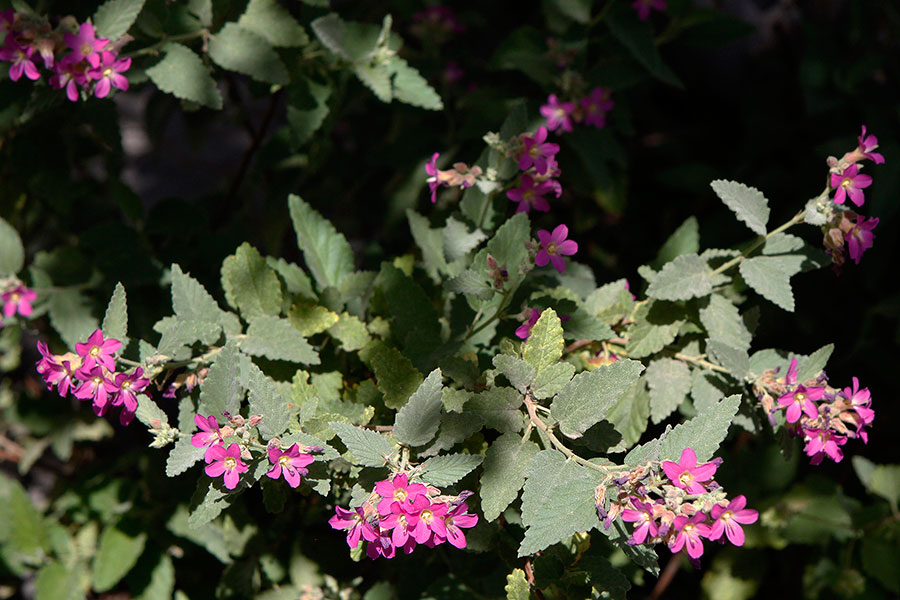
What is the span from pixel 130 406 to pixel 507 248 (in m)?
0.79

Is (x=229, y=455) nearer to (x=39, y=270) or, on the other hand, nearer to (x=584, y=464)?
(x=584, y=464)

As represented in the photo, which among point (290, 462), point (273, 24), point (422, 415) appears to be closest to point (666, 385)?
point (422, 415)

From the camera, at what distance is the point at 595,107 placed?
7.35 feet

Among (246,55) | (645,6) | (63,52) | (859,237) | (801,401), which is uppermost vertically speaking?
(63,52)

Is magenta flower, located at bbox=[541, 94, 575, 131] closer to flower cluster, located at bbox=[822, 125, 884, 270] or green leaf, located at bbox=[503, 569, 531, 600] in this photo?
flower cluster, located at bbox=[822, 125, 884, 270]

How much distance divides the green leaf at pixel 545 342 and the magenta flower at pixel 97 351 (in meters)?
0.76

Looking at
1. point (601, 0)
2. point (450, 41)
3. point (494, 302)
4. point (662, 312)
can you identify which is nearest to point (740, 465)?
point (662, 312)

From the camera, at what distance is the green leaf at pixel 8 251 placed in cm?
202

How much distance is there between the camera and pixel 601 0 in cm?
258

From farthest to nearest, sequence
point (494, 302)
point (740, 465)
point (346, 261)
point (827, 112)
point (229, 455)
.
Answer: point (827, 112) < point (740, 465) < point (346, 261) < point (494, 302) < point (229, 455)

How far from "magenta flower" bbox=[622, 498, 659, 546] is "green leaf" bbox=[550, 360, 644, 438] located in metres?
0.17

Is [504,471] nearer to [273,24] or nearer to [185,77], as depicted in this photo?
[185,77]

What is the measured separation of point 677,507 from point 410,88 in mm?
1384

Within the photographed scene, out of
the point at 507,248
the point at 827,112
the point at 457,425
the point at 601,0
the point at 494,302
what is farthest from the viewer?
the point at 827,112
